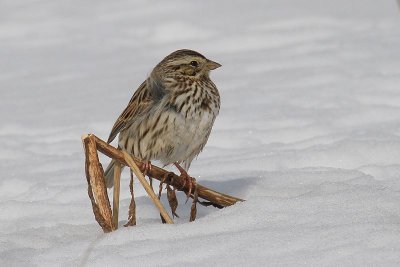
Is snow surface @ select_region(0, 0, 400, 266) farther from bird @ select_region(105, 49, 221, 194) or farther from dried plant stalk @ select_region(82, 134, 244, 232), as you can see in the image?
bird @ select_region(105, 49, 221, 194)

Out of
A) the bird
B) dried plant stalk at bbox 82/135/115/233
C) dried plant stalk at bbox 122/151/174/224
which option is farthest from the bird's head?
dried plant stalk at bbox 82/135/115/233

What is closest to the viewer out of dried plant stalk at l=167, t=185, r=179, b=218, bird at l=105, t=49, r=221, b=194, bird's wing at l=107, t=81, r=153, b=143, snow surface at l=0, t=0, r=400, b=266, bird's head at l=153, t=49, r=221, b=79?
snow surface at l=0, t=0, r=400, b=266

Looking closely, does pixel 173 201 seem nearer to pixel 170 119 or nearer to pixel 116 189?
pixel 116 189

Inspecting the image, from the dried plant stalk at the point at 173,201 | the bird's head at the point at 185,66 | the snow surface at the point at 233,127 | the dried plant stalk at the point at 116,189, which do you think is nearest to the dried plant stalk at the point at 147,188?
the dried plant stalk at the point at 116,189

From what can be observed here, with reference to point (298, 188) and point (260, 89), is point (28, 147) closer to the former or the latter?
point (260, 89)

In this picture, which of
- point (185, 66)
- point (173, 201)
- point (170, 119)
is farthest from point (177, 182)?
point (185, 66)

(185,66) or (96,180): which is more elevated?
(185,66)

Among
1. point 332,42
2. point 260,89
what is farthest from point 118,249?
point 332,42

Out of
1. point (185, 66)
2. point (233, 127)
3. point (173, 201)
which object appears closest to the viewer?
point (173, 201)
